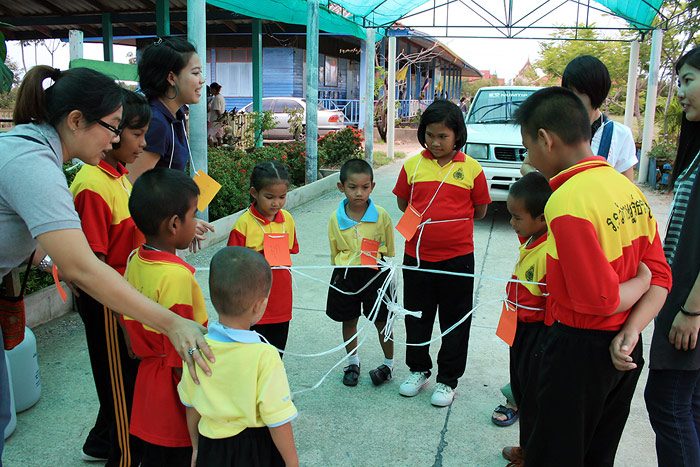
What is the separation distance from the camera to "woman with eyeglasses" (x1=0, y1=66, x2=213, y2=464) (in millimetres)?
1703

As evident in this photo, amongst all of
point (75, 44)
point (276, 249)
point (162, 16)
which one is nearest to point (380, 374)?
point (276, 249)

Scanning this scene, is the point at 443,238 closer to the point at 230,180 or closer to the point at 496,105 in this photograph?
the point at 230,180

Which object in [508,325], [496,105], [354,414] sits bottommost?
[354,414]

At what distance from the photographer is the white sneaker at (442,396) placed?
3.27m

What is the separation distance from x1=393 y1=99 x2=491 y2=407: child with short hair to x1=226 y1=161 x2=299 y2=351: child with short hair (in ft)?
2.50

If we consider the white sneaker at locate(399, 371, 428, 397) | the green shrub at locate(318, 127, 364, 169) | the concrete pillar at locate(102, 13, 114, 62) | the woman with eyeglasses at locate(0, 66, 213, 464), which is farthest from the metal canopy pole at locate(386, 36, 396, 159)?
the woman with eyeglasses at locate(0, 66, 213, 464)

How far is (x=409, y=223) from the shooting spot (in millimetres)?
3223

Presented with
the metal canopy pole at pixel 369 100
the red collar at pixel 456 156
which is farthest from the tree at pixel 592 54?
the red collar at pixel 456 156

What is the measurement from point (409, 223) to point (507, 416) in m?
1.18

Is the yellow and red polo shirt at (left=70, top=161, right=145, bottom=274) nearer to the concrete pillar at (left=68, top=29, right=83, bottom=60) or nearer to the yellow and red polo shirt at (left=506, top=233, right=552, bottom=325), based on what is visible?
the yellow and red polo shirt at (left=506, top=233, right=552, bottom=325)

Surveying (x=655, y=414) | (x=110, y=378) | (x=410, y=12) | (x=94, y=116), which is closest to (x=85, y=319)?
(x=110, y=378)

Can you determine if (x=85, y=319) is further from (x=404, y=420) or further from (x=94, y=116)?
(x=404, y=420)

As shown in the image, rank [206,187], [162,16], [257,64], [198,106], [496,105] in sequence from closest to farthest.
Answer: [206,187] → [198,106] → [496,105] → [162,16] → [257,64]

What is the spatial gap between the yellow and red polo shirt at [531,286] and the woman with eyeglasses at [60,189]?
4.96 ft
